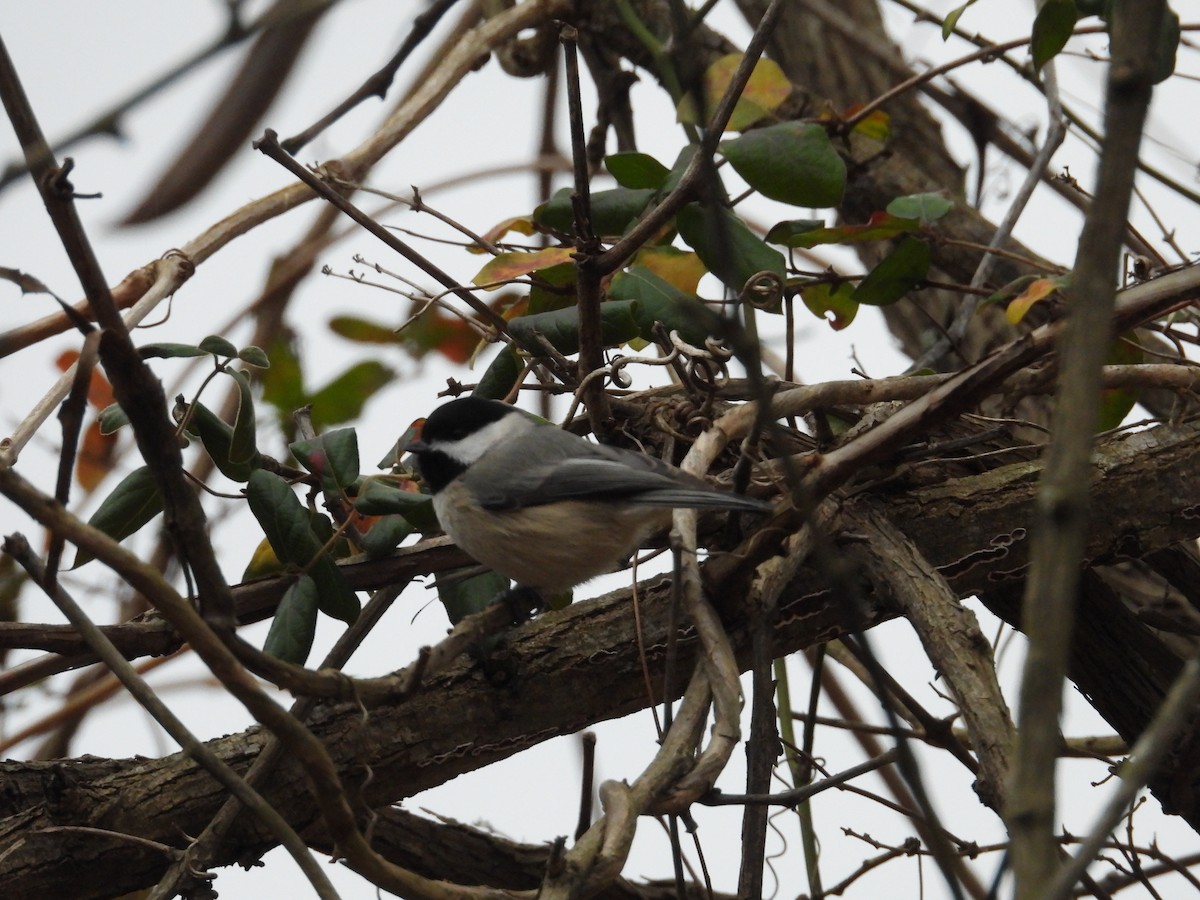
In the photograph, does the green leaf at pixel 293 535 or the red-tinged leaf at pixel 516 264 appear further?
the red-tinged leaf at pixel 516 264

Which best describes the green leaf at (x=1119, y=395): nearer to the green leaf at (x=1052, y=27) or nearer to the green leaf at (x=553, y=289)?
the green leaf at (x=1052, y=27)

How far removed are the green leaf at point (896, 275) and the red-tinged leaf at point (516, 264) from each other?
0.68 meters

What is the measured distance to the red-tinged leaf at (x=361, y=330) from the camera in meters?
2.91

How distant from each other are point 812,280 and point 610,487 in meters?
0.70

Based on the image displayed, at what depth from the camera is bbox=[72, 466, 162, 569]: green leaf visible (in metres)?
2.04

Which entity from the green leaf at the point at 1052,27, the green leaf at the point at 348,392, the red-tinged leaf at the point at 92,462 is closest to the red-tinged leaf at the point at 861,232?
the green leaf at the point at 1052,27

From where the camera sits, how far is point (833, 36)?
384 centimetres

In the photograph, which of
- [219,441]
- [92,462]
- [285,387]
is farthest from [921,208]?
[92,462]

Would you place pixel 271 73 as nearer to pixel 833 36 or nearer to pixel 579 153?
Answer: pixel 579 153

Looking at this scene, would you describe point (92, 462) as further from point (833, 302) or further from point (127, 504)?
point (833, 302)

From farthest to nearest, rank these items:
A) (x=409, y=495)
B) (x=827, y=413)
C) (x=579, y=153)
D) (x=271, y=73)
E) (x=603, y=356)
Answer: (x=827, y=413), (x=603, y=356), (x=409, y=495), (x=579, y=153), (x=271, y=73)

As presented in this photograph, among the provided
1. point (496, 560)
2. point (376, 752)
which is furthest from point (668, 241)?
point (376, 752)

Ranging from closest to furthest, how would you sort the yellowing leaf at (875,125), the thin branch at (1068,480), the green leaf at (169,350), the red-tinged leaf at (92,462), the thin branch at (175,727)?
the thin branch at (1068,480)
the thin branch at (175,727)
the green leaf at (169,350)
the yellowing leaf at (875,125)
the red-tinged leaf at (92,462)

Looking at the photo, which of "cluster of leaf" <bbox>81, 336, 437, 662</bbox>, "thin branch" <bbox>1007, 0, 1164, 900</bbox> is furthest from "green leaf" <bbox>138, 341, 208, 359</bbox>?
"thin branch" <bbox>1007, 0, 1164, 900</bbox>
